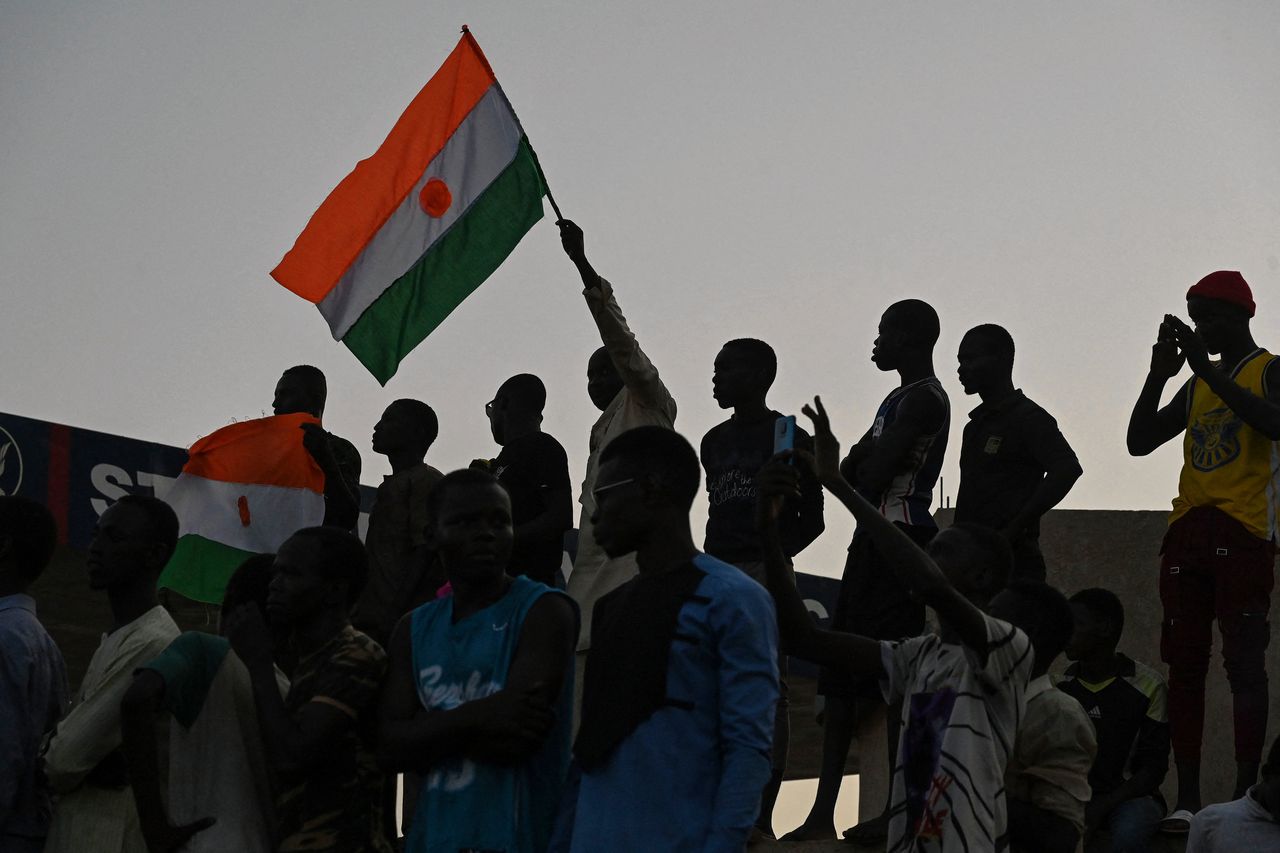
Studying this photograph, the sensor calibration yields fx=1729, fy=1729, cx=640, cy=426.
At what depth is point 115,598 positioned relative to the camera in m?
5.99

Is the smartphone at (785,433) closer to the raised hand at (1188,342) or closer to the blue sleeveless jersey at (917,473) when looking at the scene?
the blue sleeveless jersey at (917,473)

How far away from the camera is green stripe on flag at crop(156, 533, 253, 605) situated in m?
8.05

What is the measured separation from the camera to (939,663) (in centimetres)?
543

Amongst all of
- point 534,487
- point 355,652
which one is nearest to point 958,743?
point 355,652

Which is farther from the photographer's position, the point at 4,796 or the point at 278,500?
the point at 278,500

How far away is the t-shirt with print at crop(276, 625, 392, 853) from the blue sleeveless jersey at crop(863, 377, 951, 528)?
103 inches

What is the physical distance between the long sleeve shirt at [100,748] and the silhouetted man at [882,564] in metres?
2.55

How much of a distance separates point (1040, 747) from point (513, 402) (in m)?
3.12

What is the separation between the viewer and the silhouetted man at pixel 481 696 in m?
4.68

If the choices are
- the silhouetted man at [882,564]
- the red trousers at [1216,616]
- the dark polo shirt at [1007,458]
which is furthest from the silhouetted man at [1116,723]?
the silhouetted man at [882,564]

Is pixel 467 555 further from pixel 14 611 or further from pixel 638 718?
pixel 14 611

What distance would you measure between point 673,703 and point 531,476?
335cm

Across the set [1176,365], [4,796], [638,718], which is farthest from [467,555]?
[1176,365]

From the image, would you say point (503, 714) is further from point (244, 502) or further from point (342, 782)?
point (244, 502)
